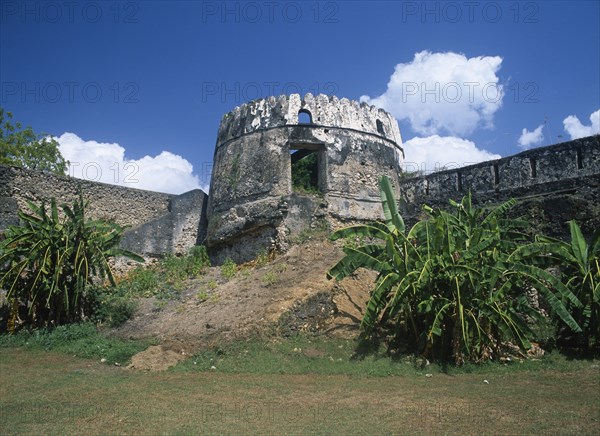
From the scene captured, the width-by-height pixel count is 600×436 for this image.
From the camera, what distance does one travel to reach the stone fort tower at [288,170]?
15.6m

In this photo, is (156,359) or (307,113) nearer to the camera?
(156,359)

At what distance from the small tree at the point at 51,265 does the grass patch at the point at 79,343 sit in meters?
0.45

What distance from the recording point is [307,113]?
54.4 ft

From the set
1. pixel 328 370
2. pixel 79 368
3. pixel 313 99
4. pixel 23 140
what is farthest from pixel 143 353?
pixel 23 140

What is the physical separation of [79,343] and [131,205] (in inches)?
292

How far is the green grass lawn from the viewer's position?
21.1 feet

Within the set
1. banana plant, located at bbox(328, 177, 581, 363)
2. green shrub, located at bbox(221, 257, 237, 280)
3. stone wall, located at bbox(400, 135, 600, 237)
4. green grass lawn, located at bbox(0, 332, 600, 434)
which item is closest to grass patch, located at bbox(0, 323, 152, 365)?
green grass lawn, located at bbox(0, 332, 600, 434)

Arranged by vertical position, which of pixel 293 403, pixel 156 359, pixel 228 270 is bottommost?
pixel 293 403

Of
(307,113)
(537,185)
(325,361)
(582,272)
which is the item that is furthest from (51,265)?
(537,185)

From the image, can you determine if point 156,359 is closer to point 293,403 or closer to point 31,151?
point 293,403

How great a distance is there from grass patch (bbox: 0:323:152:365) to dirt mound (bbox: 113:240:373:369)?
40 cm

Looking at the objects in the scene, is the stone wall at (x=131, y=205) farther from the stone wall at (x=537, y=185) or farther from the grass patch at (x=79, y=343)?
the stone wall at (x=537, y=185)

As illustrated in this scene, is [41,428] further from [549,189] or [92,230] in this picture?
[549,189]

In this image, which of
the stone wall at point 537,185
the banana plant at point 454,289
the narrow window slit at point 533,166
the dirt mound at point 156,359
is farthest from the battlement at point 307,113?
the dirt mound at point 156,359
